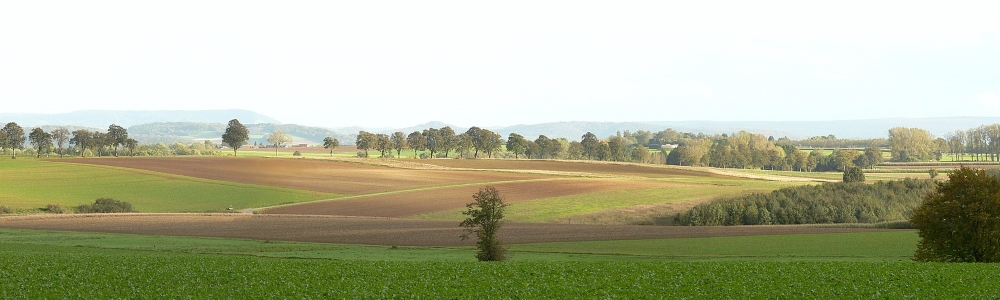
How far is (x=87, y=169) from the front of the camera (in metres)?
107

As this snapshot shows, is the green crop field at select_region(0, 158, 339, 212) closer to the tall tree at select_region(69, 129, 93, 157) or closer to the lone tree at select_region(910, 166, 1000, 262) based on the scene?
the tall tree at select_region(69, 129, 93, 157)

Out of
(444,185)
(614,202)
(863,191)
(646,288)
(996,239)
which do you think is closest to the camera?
(646,288)

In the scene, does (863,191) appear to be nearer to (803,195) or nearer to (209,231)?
(803,195)

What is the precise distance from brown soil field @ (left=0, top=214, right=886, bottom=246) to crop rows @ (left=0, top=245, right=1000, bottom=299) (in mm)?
22054

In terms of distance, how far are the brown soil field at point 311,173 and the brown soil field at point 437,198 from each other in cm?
853

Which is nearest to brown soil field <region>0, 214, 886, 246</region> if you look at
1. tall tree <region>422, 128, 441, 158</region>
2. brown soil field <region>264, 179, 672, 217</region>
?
brown soil field <region>264, 179, 672, 217</region>

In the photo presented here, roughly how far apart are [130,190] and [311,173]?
2567cm

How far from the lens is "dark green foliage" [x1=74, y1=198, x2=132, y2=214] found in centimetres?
7800

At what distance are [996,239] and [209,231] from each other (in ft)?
165

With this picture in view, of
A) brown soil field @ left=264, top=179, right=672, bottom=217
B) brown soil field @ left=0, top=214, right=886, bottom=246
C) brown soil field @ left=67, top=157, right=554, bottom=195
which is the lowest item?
brown soil field @ left=0, top=214, right=886, bottom=246

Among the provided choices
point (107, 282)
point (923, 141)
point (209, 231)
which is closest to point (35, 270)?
point (107, 282)

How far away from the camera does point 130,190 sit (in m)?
91.3


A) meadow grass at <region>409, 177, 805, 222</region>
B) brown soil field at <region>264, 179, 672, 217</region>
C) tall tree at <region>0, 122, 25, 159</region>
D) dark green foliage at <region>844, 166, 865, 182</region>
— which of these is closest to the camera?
meadow grass at <region>409, 177, 805, 222</region>

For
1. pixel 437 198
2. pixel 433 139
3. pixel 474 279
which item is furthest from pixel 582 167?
pixel 474 279
